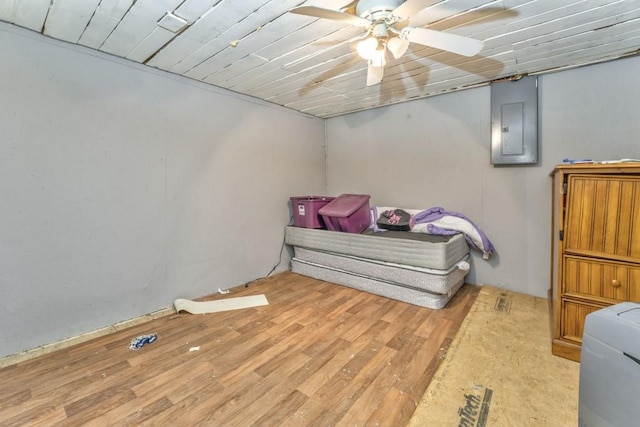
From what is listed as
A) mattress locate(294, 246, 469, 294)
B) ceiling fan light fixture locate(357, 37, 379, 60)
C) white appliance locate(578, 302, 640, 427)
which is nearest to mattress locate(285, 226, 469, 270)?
mattress locate(294, 246, 469, 294)

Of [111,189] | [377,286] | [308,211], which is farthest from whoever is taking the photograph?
[308,211]

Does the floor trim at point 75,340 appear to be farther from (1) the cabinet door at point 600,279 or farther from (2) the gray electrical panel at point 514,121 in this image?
(2) the gray electrical panel at point 514,121

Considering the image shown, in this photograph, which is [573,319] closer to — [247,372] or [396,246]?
[396,246]

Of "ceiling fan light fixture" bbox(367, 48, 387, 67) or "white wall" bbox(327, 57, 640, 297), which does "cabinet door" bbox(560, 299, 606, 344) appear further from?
"ceiling fan light fixture" bbox(367, 48, 387, 67)

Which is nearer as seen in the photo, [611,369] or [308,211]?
[611,369]

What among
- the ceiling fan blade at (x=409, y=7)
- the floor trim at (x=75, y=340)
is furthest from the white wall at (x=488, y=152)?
the floor trim at (x=75, y=340)

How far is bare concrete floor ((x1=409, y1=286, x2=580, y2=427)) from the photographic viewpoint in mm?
1340

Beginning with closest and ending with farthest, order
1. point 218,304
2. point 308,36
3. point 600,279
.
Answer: point 600,279, point 308,36, point 218,304

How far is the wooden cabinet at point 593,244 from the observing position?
158 centimetres

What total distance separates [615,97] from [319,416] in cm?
329

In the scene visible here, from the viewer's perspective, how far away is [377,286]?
283 cm

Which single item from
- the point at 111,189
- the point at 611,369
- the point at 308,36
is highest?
the point at 308,36

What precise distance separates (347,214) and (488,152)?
5.29 feet

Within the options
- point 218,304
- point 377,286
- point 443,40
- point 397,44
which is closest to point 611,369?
point 443,40
